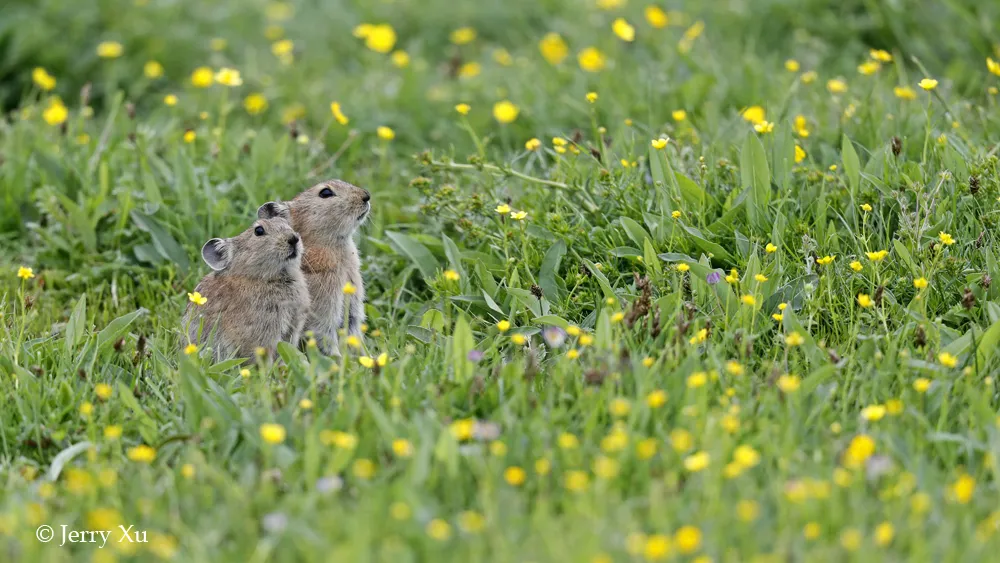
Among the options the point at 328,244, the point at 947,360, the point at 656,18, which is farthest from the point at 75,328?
the point at 656,18

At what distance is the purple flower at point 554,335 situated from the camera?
505 cm

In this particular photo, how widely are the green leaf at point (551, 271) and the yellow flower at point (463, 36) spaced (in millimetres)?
4104

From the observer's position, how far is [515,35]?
1038 centimetres

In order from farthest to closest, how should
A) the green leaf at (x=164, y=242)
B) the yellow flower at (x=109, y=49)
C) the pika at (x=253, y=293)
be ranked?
the yellow flower at (x=109, y=49) → the green leaf at (x=164, y=242) → the pika at (x=253, y=293)

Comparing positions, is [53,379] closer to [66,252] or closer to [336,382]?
[336,382]

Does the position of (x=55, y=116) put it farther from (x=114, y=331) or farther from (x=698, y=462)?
(x=698, y=462)

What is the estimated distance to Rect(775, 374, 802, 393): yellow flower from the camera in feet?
14.7

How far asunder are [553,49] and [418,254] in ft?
11.0

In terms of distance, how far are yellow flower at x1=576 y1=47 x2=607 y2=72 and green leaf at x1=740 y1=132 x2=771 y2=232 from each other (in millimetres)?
2571

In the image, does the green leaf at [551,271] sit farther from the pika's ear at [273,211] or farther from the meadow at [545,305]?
the pika's ear at [273,211]

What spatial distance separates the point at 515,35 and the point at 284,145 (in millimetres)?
3546

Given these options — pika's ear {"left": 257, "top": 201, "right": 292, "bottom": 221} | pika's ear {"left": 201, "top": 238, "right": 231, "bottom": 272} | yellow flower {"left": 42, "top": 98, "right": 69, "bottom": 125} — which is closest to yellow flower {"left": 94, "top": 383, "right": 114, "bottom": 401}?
pika's ear {"left": 201, "top": 238, "right": 231, "bottom": 272}

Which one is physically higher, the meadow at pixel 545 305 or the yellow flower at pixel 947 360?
the yellow flower at pixel 947 360

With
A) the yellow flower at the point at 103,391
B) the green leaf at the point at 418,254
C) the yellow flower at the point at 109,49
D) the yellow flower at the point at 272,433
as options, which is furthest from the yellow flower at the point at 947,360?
the yellow flower at the point at 109,49
